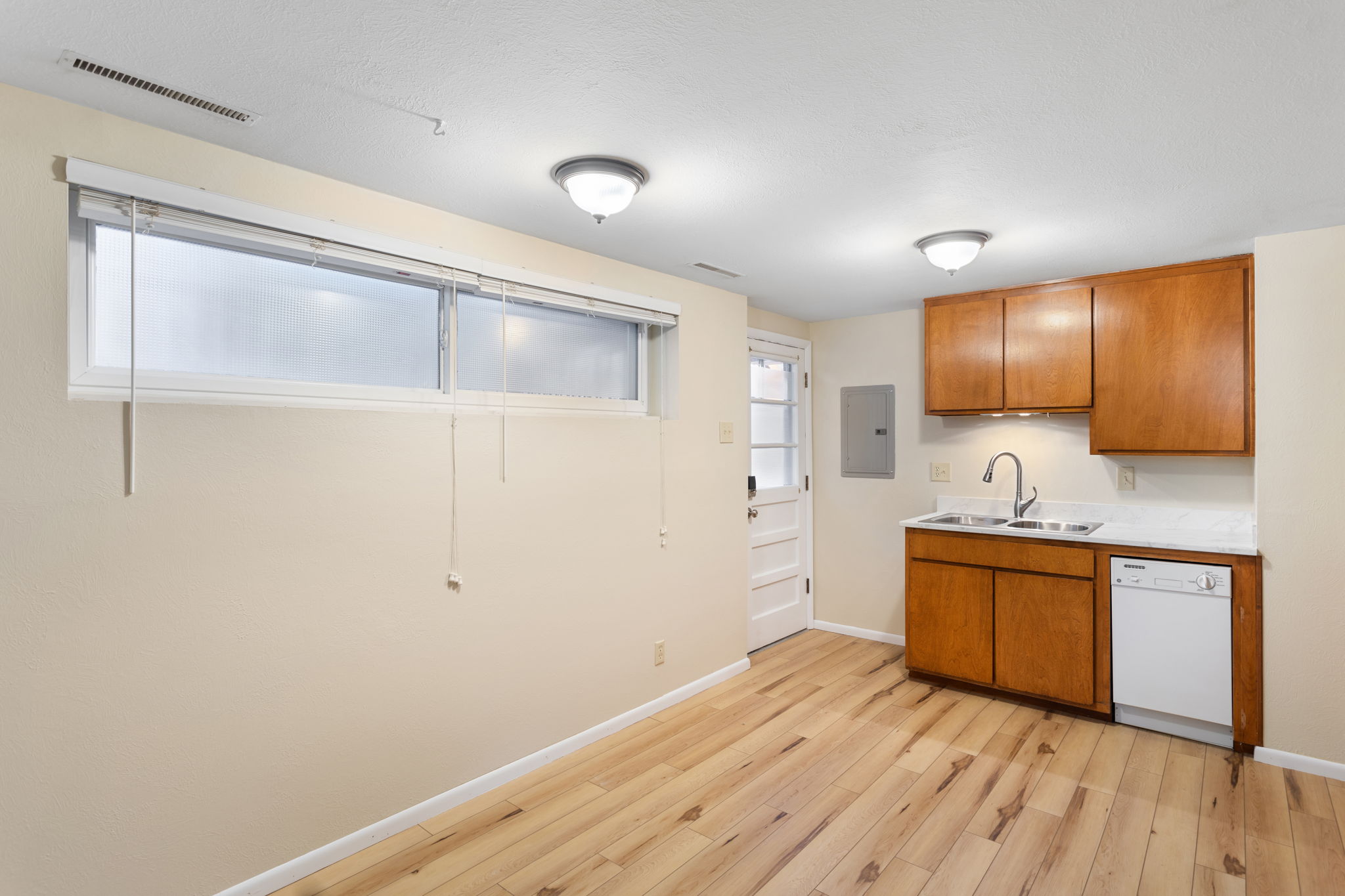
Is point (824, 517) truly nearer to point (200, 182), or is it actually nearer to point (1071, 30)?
point (1071, 30)

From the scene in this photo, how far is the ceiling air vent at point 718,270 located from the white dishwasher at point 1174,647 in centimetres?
232

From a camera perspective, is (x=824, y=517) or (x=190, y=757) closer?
(x=190, y=757)

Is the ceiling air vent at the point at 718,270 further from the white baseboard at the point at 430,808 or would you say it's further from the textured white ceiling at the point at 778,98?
the white baseboard at the point at 430,808

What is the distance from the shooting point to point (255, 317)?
2.10 m

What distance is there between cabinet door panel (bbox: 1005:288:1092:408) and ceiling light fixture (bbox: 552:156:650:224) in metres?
2.52

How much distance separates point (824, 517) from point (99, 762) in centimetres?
399

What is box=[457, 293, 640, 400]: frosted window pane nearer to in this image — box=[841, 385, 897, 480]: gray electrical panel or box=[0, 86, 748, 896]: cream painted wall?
box=[0, 86, 748, 896]: cream painted wall

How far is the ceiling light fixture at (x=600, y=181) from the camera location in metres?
2.03

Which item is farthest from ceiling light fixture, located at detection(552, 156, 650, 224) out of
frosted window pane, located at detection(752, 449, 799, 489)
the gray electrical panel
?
the gray electrical panel

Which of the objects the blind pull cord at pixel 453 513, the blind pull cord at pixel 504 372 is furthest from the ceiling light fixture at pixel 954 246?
the blind pull cord at pixel 453 513

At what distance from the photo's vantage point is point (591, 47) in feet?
4.81

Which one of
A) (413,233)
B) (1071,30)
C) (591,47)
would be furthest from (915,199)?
(413,233)

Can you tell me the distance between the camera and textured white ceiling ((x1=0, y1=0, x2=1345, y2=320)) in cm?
137

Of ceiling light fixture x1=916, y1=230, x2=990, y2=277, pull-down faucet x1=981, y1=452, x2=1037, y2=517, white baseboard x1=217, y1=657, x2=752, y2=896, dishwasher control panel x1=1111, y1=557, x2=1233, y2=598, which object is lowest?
white baseboard x1=217, y1=657, x2=752, y2=896
